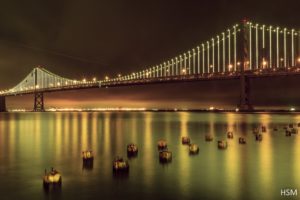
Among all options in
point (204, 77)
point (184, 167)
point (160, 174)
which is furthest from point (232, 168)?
point (204, 77)

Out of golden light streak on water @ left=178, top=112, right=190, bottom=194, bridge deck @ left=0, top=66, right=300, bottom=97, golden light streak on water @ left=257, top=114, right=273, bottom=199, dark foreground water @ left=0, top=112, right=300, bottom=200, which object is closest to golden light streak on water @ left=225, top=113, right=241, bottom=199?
dark foreground water @ left=0, top=112, right=300, bottom=200

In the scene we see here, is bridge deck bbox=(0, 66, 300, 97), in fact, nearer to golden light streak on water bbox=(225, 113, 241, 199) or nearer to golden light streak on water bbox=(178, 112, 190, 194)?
golden light streak on water bbox=(225, 113, 241, 199)

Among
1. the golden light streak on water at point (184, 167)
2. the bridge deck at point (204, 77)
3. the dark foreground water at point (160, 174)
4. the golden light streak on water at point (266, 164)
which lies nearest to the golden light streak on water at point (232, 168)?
the dark foreground water at point (160, 174)

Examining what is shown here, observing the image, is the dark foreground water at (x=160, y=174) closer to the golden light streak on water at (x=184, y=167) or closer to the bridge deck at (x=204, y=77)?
the golden light streak on water at (x=184, y=167)

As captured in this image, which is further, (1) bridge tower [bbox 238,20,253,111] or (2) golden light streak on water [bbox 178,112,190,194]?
(1) bridge tower [bbox 238,20,253,111]

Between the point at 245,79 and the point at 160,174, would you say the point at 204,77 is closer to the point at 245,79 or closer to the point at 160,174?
the point at 245,79

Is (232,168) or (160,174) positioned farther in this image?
(232,168)

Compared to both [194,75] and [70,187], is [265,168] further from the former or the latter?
[194,75]

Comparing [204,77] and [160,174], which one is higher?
[204,77]

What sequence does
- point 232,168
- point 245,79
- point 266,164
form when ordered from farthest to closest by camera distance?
1. point 245,79
2. point 266,164
3. point 232,168

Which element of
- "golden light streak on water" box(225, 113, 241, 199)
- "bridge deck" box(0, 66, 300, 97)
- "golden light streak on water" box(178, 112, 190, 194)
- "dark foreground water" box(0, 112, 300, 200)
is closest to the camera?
"dark foreground water" box(0, 112, 300, 200)

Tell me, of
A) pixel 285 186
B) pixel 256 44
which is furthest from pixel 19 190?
pixel 256 44
